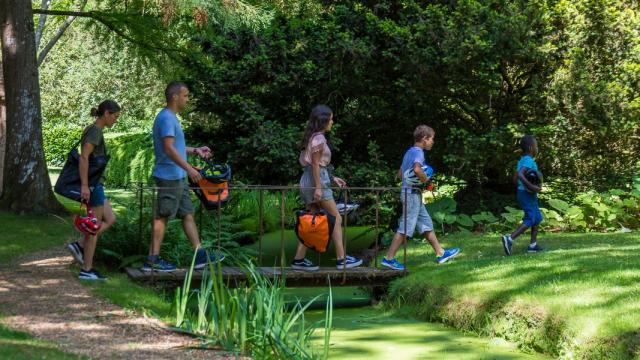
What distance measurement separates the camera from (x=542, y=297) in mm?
7230

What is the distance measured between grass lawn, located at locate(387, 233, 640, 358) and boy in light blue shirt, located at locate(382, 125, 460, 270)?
313 millimetres

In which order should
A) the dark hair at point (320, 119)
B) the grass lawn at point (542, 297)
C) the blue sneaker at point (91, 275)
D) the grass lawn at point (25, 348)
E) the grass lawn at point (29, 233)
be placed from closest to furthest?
the grass lawn at point (25, 348), the grass lawn at point (542, 297), the blue sneaker at point (91, 275), the dark hair at point (320, 119), the grass lawn at point (29, 233)

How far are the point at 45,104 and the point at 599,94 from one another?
37230 millimetres

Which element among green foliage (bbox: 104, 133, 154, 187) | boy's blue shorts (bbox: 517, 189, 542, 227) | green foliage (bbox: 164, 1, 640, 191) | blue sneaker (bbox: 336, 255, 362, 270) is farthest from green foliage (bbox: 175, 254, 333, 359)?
green foliage (bbox: 104, 133, 154, 187)

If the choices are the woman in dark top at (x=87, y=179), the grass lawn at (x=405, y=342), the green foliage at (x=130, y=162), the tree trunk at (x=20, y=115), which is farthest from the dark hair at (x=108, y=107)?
the green foliage at (x=130, y=162)

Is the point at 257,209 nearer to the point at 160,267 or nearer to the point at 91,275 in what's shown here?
the point at 160,267

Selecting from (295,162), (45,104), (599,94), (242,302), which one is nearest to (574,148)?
(599,94)

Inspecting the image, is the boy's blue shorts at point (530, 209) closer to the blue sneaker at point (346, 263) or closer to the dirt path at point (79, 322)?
the blue sneaker at point (346, 263)

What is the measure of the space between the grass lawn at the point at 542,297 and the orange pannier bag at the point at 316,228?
927 millimetres

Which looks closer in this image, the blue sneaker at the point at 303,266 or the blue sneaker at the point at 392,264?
the blue sneaker at the point at 303,266

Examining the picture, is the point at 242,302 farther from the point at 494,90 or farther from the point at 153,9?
the point at 153,9

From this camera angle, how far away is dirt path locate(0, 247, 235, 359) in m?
5.56

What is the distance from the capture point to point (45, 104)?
44.7 metres

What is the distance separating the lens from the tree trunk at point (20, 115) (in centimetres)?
1334
